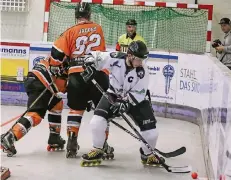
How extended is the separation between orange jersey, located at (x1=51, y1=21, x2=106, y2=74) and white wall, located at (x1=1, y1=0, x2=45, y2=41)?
452 cm

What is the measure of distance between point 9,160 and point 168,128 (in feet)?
7.74

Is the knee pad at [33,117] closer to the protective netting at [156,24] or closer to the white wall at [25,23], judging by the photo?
the protective netting at [156,24]

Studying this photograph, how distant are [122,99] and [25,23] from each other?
518cm

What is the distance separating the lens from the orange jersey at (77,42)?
409cm

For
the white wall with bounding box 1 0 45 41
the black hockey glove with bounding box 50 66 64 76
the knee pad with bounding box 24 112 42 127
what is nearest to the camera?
the knee pad with bounding box 24 112 42 127

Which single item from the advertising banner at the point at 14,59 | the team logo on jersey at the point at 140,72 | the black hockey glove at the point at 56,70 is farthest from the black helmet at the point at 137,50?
the advertising banner at the point at 14,59

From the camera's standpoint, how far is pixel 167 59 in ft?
20.7

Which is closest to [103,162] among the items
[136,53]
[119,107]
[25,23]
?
[119,107]

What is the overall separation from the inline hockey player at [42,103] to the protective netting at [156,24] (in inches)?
140

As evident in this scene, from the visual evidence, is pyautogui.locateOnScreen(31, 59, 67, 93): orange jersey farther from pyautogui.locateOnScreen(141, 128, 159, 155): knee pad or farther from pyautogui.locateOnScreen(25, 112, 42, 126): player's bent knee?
pyautogui.locateOnScreen(141, 128, 159, 155): knee pad

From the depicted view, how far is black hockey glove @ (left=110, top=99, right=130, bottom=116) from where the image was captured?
380cm

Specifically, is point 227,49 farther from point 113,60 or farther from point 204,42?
point 113,60

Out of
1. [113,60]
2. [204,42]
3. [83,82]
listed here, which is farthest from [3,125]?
[204,42]

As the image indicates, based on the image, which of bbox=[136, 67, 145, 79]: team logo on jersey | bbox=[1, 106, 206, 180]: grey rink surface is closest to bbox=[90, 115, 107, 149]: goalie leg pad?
bbox=[1, 106, 206, 180]: grey rink surface
